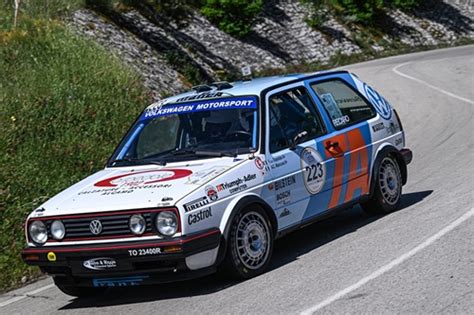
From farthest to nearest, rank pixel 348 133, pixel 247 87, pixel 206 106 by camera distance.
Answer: pixel 348 133 < pixel 247 87 < pixel 206 106

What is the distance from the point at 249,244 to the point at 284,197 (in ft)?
2.40

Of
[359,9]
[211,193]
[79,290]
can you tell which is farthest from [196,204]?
[359,9]

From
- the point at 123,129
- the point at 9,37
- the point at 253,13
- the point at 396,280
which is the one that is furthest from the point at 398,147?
the point at 253,13

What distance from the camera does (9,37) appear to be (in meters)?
17.8

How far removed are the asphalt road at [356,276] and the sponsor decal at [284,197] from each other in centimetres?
56

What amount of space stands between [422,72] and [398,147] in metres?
18.9

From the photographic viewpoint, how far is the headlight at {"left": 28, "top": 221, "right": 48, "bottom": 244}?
764cm

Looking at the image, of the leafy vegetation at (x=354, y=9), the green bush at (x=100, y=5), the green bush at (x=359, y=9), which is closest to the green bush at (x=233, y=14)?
the leafy vegetation at (x=354, y=9)

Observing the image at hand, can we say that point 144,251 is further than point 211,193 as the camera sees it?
No

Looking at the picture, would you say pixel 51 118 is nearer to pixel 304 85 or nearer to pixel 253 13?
pixel 304 85

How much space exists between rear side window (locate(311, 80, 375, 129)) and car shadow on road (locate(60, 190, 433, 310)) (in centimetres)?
117

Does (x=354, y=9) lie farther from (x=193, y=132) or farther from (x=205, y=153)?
(x=205, y=153)

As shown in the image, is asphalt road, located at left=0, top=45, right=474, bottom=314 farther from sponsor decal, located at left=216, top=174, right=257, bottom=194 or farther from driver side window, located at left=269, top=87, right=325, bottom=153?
driver side window, located at left=269, top=87, right=325, bottom=153

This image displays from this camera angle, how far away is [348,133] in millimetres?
9492
